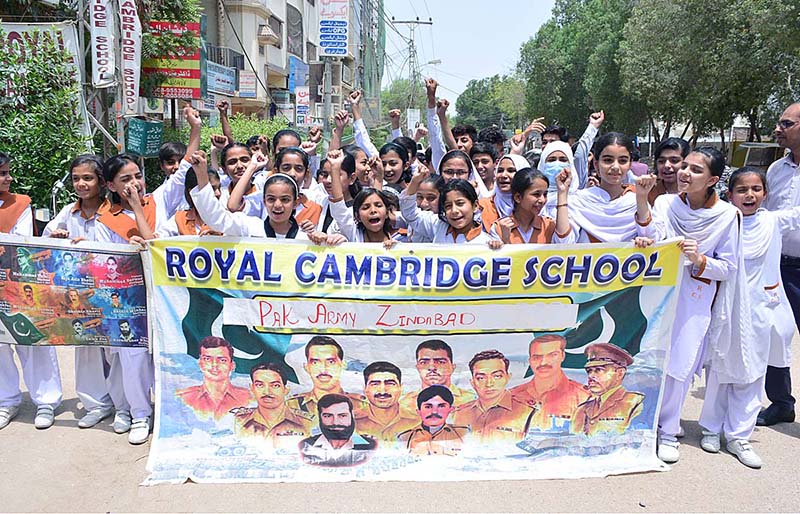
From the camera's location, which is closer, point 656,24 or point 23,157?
point 23,157

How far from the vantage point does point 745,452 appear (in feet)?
12.5

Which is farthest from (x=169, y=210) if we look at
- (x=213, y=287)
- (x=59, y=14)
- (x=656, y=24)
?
(x=656, y=24)

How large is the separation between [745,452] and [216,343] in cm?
302

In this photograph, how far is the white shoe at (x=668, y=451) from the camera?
12.3 feet

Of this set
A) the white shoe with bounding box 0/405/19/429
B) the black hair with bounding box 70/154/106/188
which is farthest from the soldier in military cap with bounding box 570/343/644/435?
the white shoe with bounding box 0/405/19/429

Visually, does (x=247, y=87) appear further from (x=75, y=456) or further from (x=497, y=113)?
(x=497, y=113)

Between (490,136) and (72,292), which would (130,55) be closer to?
(490,136)

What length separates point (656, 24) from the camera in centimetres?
2188

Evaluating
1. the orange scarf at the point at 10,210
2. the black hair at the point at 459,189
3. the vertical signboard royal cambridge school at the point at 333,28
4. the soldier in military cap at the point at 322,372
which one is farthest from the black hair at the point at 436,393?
the vertical signboard royal cambridge school at the point at 333,28

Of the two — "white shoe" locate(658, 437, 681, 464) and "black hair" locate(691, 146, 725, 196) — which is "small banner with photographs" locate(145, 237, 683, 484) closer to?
"white shoe" locate(658, 437, 681, 464)

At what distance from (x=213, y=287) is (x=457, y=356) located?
4.48 ft

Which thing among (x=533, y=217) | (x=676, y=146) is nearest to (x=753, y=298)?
(x=676, y=146)

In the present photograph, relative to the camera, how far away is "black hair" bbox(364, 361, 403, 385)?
11.8 ft

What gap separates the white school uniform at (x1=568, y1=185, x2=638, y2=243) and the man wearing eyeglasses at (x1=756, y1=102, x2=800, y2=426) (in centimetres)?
128
